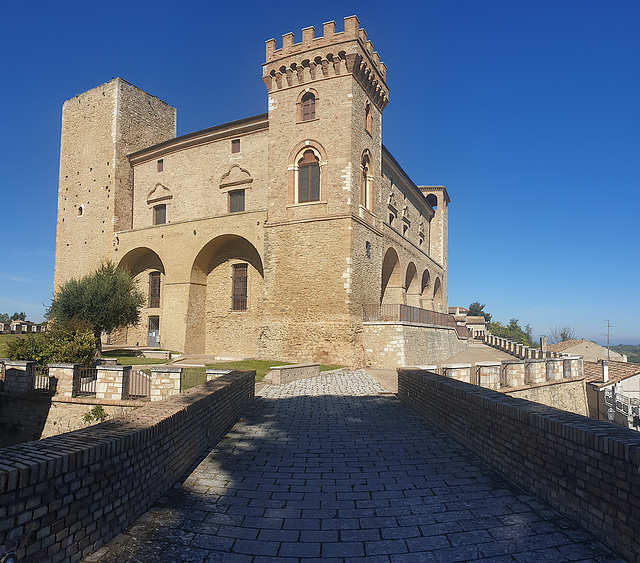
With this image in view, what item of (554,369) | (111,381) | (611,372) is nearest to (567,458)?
(111,381)

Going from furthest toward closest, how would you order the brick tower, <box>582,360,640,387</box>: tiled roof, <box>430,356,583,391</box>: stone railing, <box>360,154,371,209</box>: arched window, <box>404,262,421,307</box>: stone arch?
<box>404,262,421,307</box>: stone arch → <box>582,360,640,387</box>: tiled roof → <box>360,154,371,209</box>: arched window → the brick tower → <box>430,356,583,391</box>: stone railing

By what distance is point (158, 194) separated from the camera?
89.4ft

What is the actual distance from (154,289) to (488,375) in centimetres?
2080

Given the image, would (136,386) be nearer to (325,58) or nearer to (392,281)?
(325,58)

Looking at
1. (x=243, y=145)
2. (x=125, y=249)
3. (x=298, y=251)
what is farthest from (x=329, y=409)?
(x=125, y=249)

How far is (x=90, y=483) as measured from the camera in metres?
3.36

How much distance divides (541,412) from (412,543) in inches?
83.3

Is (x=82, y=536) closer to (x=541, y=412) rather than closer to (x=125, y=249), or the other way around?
(x=541, y=412)

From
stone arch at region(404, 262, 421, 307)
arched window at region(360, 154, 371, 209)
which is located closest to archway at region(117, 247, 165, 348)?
arched window at region(360, 154, 371, 209)

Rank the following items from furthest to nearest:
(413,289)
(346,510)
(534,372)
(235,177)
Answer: (413,289), (235,177), (534,372), (346,510)

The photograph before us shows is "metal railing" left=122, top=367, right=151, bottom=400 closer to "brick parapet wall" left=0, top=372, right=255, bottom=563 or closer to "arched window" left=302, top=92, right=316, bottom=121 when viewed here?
"brick parapet wall" left=0, top=372, right=255, bottom=563

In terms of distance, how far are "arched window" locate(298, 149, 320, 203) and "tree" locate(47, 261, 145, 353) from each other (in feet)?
33.0

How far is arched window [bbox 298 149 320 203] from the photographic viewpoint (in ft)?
68.2

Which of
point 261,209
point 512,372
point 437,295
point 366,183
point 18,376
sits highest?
point 366,183
